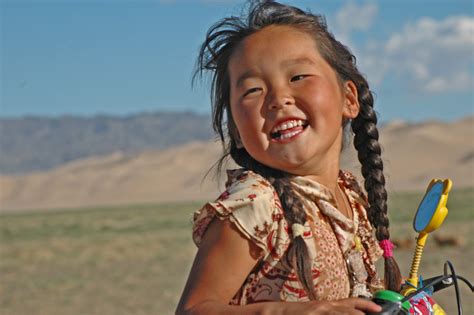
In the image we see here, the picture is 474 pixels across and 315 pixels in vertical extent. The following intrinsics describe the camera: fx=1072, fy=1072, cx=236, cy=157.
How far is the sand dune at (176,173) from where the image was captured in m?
88.4

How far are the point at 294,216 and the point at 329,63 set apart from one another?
0.44 meters

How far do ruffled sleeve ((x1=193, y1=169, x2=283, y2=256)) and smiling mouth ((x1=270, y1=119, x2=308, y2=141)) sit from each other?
0.11 meters

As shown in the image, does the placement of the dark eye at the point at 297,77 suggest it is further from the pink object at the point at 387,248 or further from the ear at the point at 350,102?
the pink object at the point at 387,248

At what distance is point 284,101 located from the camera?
2.34 meters

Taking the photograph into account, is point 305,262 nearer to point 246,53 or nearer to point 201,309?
point 201,309

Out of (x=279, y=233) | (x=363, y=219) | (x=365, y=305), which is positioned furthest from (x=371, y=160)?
(x=365, y=305)

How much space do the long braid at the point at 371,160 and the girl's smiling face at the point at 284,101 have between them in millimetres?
287

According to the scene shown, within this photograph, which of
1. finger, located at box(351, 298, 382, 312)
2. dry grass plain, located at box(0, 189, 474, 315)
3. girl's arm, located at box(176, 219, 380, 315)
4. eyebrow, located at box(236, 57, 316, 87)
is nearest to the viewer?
finger, located at box(351, 298, 382, 312)

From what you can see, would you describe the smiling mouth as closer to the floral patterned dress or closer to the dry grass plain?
the floral patterned dress

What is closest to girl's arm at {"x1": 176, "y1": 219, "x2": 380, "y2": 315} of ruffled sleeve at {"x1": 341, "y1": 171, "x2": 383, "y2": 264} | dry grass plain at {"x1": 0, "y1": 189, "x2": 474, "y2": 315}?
ruffled sleeve at {"x1": 341, "y1": 171, "x2": 383, "y2": 264}

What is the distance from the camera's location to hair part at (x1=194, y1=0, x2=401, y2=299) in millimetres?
2516

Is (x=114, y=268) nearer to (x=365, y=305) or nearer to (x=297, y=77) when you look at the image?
(x=297, y=77)

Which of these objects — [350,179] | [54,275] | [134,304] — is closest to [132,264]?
[54,275]

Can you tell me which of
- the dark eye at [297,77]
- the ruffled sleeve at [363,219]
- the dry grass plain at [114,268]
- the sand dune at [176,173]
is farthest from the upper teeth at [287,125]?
the sand dune at [176,173]
